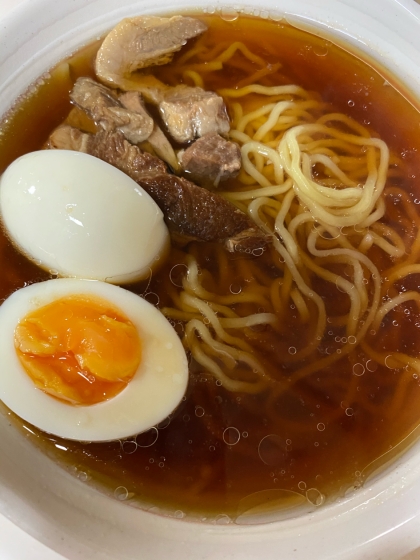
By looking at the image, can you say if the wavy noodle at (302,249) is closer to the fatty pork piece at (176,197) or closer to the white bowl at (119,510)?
the fatty pork piece at (176,197)

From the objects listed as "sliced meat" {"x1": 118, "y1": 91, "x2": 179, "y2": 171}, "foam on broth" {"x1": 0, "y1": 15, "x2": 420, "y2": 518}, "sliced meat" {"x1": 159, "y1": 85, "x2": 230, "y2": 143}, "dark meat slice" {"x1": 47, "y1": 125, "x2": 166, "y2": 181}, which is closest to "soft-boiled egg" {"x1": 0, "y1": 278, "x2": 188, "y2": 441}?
"foam on broth" {"x1": 0, "y1": 15, "x2": 420, "y2": 518}

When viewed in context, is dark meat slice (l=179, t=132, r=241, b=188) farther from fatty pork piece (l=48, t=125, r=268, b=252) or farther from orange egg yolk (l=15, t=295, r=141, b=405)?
orange egg yolk (l=15, t=295, r=141, b=405)

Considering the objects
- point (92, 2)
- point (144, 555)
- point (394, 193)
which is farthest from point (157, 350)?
point (92, 2)

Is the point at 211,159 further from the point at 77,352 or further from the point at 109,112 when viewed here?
the point at 77,352

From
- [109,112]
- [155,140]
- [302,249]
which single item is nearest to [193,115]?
[155,140]

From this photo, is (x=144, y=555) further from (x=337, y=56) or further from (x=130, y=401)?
(x=337, y=56)
